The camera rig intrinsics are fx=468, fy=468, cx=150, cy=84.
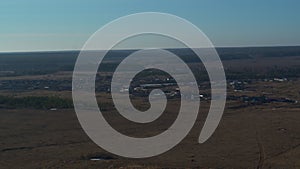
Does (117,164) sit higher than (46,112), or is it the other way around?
(117,164)

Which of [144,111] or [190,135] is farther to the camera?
[144,111]

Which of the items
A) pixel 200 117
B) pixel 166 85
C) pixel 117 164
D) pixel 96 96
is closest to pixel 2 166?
pixel 117 164

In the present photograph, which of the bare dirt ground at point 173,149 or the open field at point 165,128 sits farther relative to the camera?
the open field at point 165,128

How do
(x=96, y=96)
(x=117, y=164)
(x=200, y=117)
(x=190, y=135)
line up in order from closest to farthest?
1. (x=117, y=164)
2. (x=190, y=135)
3. (x=200, y=117)
4. (x=96, y=96)

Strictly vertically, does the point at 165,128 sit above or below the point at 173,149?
below

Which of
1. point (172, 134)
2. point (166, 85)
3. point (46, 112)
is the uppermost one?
point (172, 134)

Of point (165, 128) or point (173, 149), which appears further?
point (165, 128)

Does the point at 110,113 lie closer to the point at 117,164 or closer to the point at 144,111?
the point at 144,111

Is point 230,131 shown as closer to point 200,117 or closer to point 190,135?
point 190,135

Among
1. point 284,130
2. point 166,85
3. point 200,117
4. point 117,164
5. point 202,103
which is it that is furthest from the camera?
point 166,85

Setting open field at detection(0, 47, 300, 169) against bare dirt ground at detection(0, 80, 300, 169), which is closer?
bare dirt ground at detection(0, 80, 300, 169)
